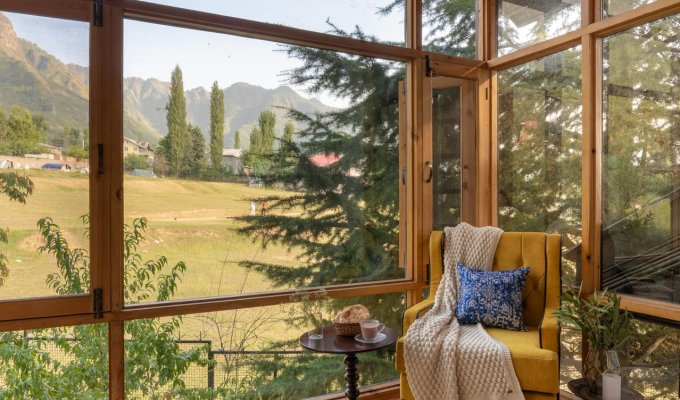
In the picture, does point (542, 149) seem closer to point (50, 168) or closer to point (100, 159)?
point (100, 159)

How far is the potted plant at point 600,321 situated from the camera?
2.26 m

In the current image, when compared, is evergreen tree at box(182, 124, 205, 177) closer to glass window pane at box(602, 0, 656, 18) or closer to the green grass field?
the green grass field

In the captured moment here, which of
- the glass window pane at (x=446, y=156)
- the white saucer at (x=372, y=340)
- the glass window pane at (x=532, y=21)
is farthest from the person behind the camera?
the glass window pane at (x=446, y=156)

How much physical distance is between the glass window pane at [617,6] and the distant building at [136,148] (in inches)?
105

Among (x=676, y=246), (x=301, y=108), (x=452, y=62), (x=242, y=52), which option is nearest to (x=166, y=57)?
(x=242, y=52)

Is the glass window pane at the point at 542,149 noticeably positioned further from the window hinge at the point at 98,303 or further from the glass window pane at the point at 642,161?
the window hinge at the point at 98,303

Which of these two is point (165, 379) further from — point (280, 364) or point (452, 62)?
point (452, 62)

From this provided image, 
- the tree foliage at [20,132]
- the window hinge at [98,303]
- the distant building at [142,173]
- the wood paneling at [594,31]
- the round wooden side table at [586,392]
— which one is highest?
the wood paneling at [594,31]

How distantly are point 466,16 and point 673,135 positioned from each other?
1650mm

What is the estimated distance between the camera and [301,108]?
2.78 metres

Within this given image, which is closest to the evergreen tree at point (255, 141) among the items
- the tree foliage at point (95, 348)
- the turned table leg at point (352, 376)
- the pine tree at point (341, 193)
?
the pine tree at point (341, 193)

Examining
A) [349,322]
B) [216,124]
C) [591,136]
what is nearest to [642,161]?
[591,136]

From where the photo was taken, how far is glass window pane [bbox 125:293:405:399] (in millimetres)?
2350

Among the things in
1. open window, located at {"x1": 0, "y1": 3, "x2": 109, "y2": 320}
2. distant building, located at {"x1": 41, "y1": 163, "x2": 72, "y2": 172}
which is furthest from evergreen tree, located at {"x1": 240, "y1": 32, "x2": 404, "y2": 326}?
distant building, located at {"x1": 41, "y1": 163, "x2": 72, "y2": 172}
